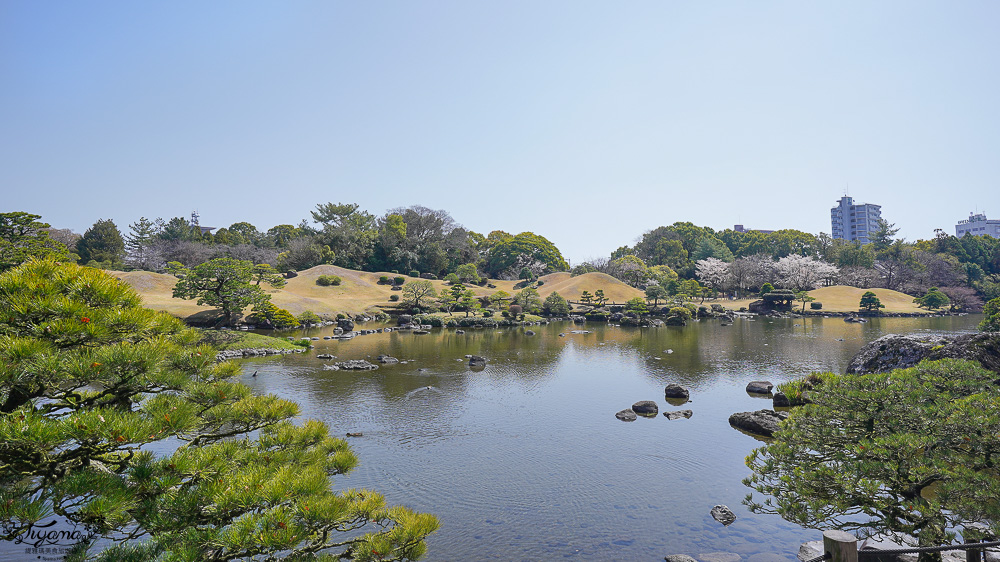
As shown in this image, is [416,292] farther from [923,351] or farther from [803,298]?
[803,298]

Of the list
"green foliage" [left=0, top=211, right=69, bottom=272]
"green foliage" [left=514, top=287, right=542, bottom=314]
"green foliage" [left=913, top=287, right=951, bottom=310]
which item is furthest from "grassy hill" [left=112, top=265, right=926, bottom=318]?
"green foliage" [left=0, top=211, right=69, bottom=272]

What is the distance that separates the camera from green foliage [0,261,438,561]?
313 cm

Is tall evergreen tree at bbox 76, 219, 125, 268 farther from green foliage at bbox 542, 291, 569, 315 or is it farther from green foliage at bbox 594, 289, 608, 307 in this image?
green foliage at bbox 594, 289, 608, 307

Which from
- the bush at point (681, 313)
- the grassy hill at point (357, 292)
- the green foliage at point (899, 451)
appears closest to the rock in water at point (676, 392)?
the green foliage at point (899, 451)

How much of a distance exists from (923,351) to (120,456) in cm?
1734

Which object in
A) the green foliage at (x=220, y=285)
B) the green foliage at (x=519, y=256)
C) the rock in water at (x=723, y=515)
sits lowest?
the rock in water at (x=723, y=515)

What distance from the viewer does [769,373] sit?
19.9 meters

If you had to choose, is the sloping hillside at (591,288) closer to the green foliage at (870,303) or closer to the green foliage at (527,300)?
the green foliage at (527,300)

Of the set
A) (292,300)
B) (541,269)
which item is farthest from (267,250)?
(541,269)

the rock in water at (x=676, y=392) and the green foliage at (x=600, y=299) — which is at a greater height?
the green foliage at (x=600, y=299)

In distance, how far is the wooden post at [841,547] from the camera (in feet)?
11.6

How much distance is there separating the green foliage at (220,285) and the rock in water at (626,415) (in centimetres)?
2216

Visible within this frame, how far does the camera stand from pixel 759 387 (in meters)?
16.8

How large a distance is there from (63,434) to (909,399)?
758 cm
